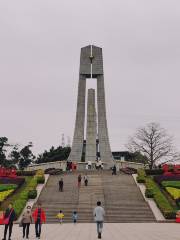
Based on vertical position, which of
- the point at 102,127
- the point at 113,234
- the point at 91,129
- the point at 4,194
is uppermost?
the point at 102,127

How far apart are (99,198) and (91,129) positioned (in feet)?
72.5

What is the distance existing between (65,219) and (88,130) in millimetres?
27593

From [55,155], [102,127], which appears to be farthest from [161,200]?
[55,155]

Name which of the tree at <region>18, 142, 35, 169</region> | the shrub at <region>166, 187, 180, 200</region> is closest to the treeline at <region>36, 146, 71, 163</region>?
the tree at <region>18, 142, 35, 169</region>

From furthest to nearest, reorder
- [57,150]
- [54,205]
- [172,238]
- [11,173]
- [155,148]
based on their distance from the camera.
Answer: [57,150], [155,148], [11,173], [54,205], [172,238]

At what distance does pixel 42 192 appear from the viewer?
3259cm

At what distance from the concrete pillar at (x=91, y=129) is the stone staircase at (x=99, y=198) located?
12.1 meters

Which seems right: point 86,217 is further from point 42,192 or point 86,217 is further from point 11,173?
point 11,173

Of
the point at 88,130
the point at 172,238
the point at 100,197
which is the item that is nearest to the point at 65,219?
the point at 100,197

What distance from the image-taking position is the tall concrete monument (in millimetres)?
52000

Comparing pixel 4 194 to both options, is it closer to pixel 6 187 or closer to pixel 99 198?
pixel 6 187

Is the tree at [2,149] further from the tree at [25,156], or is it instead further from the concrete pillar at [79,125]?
the concrete pillar at [79,125]

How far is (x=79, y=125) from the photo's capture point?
5291 cm

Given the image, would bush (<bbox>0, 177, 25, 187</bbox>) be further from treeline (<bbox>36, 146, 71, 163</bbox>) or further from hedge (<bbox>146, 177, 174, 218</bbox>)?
treeline (<bbox>36, 146, 71, 163</bbox>)
